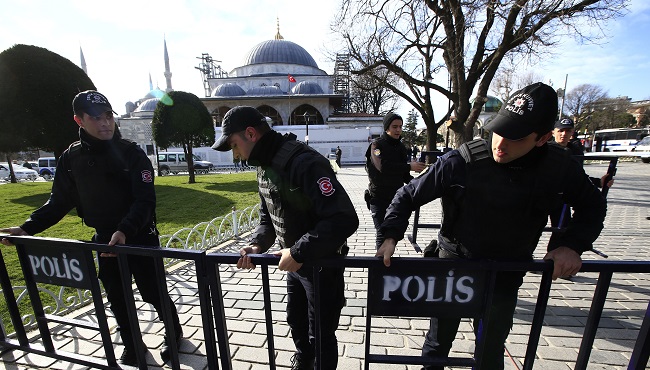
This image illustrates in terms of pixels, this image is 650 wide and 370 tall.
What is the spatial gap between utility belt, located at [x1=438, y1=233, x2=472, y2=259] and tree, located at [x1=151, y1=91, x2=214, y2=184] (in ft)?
54.8

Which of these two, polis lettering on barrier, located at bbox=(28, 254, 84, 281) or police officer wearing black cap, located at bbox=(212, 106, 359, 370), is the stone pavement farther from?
polis lettering on barrier, located at bbox=(28, 254, 84, 281)

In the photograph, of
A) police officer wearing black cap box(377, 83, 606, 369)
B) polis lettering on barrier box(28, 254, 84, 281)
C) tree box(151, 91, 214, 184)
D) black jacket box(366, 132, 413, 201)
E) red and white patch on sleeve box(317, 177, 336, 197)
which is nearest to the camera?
police officer wearing black cap box(377, 83, 606, 369)

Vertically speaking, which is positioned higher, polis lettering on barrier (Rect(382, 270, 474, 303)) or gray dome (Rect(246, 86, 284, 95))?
gray dome (Rect(246, 86, 284, 95))

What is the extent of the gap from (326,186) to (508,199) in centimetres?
102

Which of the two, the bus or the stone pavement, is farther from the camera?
the bus

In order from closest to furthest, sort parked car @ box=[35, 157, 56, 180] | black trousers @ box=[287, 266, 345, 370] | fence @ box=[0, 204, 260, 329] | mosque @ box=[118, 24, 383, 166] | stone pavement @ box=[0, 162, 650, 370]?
1. black trousers @ box=[287, 266, 345, 370]
2. stone pavement @ box=[0, 162, 650, 370]
3. fence @ box=[0, 204, 260, 329]
4. parked car @ box=[35, 157, 56, 180]
5. mosque @ box=[118, 24, 383, 166]

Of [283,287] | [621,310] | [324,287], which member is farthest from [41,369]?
[621,310]

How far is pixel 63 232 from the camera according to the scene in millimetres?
6773

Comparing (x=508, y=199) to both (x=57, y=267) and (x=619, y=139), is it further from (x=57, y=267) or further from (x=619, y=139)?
(x=619, y=139)

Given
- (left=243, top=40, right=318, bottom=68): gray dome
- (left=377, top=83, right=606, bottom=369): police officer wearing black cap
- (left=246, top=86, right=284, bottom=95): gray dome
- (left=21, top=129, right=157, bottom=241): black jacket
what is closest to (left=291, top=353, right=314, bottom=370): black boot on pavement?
(left=377, top=83, right=606, bottom=369): police officer wearing black cap

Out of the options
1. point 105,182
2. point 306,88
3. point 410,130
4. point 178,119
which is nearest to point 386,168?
point 105,182

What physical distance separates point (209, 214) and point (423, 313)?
7879 mm

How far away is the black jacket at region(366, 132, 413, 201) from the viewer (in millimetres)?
3668

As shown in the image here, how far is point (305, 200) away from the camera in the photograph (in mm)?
1795
